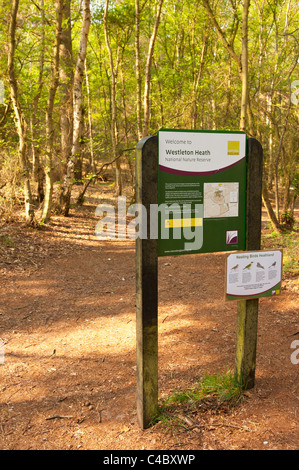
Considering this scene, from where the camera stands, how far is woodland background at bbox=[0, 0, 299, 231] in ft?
32.3

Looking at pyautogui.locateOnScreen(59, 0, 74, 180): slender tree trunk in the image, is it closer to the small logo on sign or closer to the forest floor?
the forest floor

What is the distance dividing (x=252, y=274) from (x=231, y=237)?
14.8 inches

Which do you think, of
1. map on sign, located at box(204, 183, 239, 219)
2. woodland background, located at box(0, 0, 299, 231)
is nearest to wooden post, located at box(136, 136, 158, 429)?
map on sign, located at box(204, 183, 239, 219)

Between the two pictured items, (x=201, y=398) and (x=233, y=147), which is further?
(x=201, y=398)

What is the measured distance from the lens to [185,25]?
1752cm

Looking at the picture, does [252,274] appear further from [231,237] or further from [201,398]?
[201,398]

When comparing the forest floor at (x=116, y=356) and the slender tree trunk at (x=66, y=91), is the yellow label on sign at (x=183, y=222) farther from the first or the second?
the slender tree trunk at (x=66, y=91)

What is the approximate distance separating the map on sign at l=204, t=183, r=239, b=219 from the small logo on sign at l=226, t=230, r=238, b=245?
144 mm

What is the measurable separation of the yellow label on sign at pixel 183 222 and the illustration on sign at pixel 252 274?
39 centimetres

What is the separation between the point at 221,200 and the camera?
10.0 feet

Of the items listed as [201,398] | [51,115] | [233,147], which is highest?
[51,115]

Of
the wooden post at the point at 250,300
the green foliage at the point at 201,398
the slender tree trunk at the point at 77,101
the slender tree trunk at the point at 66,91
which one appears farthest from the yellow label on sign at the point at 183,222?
the slender tree trunk at the point at 66,91

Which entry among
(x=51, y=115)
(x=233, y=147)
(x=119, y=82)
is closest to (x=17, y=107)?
(x=51, y=115)
